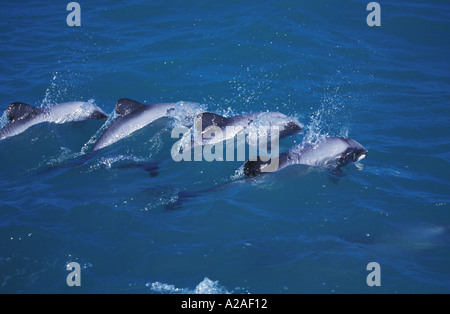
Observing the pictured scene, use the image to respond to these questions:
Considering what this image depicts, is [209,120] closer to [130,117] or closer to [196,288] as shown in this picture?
[130,117]

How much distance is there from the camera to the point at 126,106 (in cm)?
1223

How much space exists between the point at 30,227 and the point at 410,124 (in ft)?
31.4

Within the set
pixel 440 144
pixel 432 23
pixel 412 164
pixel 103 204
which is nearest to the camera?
pixel 103 204

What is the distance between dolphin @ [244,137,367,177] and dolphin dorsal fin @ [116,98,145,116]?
4551 mm

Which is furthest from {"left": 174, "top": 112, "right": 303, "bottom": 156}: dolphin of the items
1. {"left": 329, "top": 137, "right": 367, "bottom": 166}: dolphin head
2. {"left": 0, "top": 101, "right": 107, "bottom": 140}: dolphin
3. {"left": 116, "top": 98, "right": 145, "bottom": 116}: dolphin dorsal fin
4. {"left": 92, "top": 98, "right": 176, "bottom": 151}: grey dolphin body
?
{"left": 0, "top": 101, "right": 107, "bottom": 140}: dolphin

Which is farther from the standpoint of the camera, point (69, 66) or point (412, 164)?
point (69, 66)

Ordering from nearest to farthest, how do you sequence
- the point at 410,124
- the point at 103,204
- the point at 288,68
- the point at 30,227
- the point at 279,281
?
1. the point at 279,281
2. the point at 30,227
3. the point at 103,204
4. the point at 410,124
5. the point at 288,68

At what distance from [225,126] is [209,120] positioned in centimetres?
46

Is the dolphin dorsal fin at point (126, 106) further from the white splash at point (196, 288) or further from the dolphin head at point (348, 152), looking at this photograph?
the white splash at point (196, 288)

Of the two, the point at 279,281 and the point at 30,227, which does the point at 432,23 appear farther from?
the point at 30,227

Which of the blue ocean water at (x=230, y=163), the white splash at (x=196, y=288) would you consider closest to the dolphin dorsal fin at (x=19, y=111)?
the blue ocean water at (x=230, y=163)

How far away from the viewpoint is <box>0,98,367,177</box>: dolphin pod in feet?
32.7

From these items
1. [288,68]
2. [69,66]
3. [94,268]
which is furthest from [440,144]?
[69,66]

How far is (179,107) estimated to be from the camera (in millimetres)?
12555
